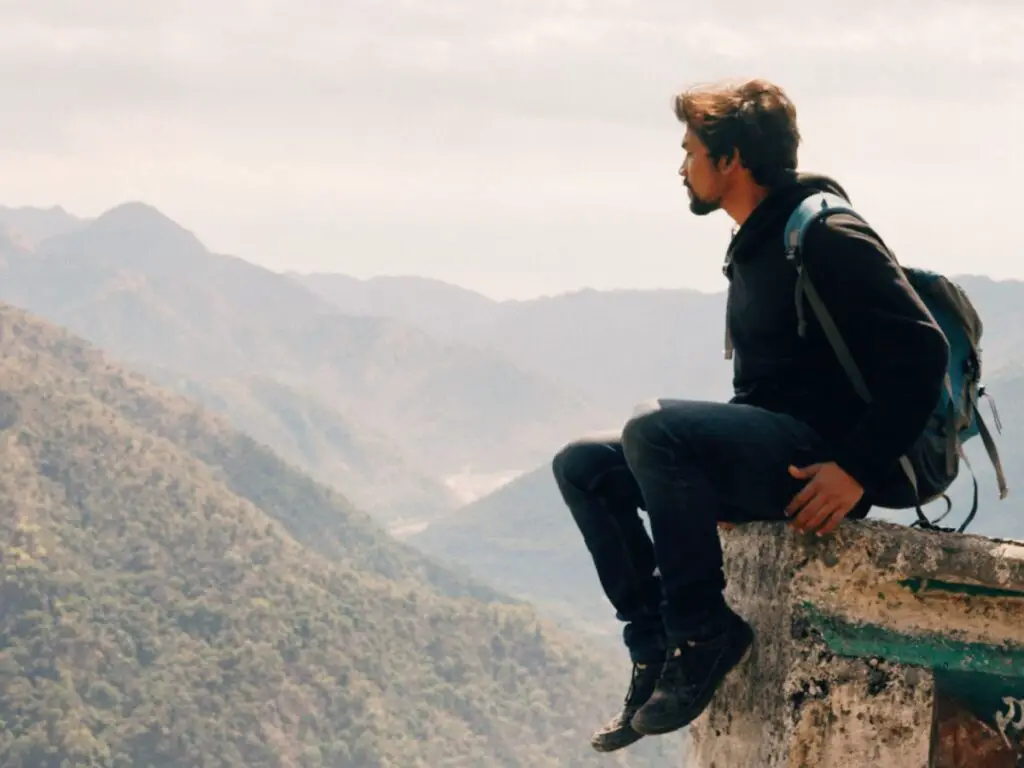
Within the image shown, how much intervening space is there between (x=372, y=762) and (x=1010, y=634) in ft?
364

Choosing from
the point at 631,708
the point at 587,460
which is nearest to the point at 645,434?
the point at 587,460

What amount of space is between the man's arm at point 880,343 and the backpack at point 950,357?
3 cm

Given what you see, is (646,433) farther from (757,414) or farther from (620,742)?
(620,742)

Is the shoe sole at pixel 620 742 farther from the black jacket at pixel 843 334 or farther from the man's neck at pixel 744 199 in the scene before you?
the man's neck at pixel 744 199

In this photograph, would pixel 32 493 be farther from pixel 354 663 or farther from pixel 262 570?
pixel 354 663

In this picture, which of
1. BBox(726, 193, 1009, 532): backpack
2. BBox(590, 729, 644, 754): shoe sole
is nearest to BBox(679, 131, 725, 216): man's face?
BBox(726, 193, 1009, 532): backpack

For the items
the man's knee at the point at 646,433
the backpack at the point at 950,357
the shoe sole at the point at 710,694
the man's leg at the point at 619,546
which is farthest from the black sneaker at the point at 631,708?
the backpack at the point at 950,357

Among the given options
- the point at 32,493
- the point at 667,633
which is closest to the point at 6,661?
the point at 32,493

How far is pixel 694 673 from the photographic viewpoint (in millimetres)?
3295

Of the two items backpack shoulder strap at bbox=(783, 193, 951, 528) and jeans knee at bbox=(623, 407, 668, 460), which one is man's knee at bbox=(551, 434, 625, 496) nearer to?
jeans knee at bbox=(623, 407, 668, 460)

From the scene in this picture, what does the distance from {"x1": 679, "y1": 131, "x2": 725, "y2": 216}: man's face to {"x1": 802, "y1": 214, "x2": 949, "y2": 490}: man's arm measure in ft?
1.28

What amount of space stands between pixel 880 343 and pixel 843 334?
0.10 m

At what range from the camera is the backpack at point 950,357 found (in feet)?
10.8

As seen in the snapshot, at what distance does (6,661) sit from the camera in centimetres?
10850
